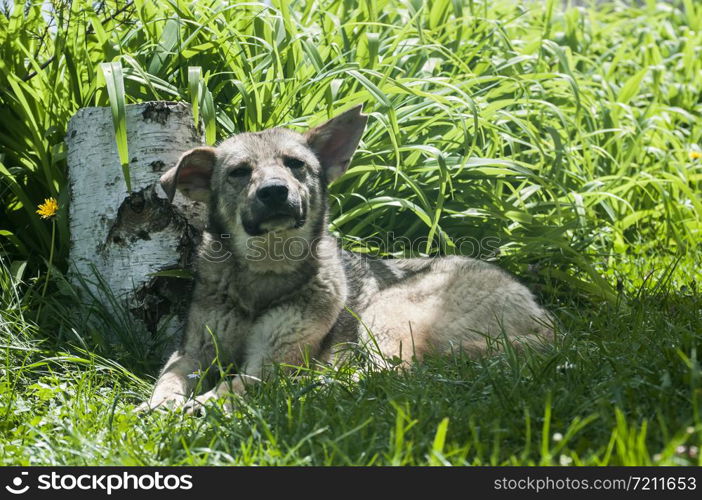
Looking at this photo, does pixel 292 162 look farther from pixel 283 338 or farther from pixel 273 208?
pixel 283 338

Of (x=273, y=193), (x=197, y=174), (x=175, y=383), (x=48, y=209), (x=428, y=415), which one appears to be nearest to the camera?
(x=428, y=415)

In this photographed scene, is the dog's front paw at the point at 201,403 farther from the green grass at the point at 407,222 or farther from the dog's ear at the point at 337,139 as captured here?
the dog's ear at the point at 337,139

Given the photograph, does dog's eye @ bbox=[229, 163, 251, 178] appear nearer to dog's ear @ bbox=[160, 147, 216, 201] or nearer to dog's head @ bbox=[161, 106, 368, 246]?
dog's head @ bbox=[161, 106, 368, 246]

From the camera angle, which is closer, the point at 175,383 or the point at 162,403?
the point at 162,403

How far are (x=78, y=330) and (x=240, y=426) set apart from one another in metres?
1.68

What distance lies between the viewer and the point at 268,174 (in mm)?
3684

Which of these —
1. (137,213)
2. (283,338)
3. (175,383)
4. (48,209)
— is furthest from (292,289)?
(48,209)

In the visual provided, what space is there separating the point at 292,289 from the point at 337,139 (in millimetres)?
831

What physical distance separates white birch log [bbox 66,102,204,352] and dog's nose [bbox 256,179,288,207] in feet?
2.36

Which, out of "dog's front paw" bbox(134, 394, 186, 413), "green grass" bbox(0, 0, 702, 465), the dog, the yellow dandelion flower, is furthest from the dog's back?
the yellow dandelion flower

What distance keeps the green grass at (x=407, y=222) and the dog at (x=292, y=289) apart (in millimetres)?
315
